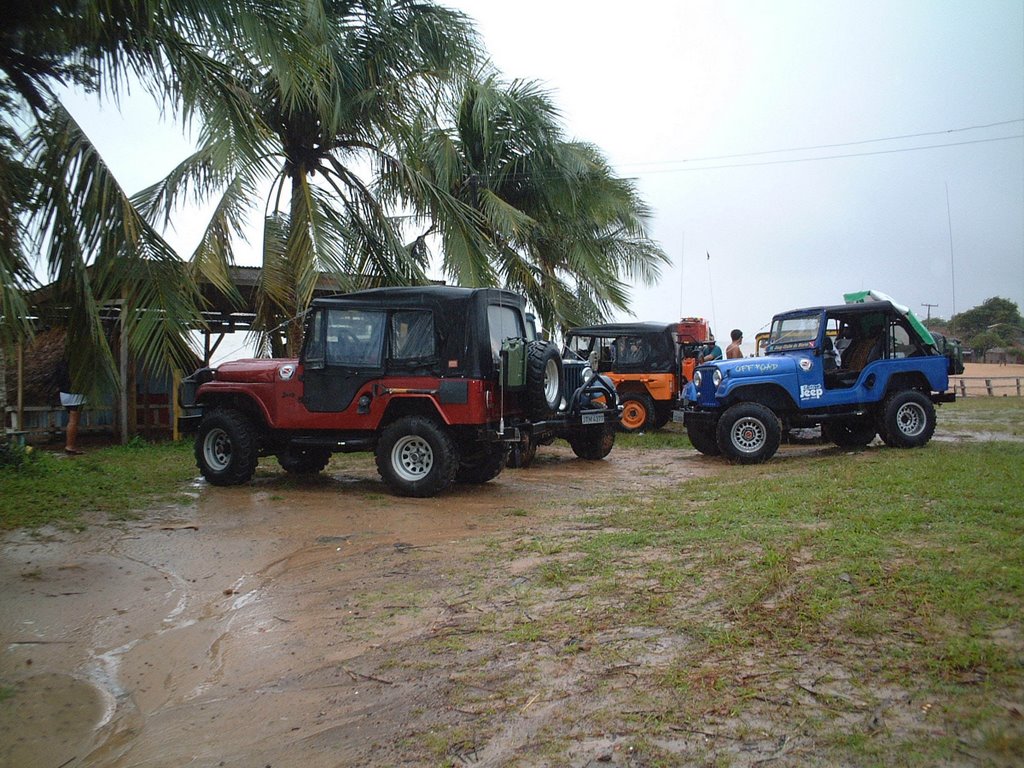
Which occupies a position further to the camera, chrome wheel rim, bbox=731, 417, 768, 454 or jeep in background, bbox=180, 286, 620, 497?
chrome wheel rim, bbox=731, 417, 768, 454

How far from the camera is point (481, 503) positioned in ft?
29.0

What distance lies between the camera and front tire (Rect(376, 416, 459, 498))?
8.99 metres

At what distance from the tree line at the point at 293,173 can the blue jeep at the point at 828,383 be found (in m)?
3.88

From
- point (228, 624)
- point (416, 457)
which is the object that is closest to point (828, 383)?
point (416, 457)

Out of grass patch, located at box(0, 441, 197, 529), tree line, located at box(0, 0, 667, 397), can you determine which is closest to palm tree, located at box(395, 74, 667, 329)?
tree line, located at box(0, 0, 667, 397)

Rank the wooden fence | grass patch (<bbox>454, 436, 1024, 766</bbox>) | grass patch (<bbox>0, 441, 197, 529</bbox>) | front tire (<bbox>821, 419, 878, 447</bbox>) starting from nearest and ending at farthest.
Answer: grass patch (<bbox>454, 436, 1024, 766</bbox>)
grass patch (<bbox>0, 441, 197, 529</bbox>)
front tire (<bbox>821, 419, 878, 447</bbox>)
the wooden fence

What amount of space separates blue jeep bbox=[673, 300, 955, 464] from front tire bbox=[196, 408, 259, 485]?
6.15 meters

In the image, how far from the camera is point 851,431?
43.2 feet

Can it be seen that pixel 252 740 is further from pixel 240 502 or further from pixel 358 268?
pixel 358 268

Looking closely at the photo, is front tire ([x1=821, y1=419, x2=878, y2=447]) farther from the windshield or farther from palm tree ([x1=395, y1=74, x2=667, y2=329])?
palm tree ([x1=395, y1=74, x2=667, y2=329])

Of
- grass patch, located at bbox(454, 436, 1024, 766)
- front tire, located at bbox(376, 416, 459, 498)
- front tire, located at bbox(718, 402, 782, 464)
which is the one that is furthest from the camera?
front tire, located at bbox(718, 402, 782, 464)

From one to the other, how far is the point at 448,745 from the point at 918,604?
2415 mm

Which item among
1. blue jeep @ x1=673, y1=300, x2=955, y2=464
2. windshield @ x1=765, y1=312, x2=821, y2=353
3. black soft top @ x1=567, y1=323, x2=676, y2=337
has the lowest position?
blue jeep @ x1=673, y1=300, x2=955, y2=464

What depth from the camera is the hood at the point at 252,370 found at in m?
9.96
